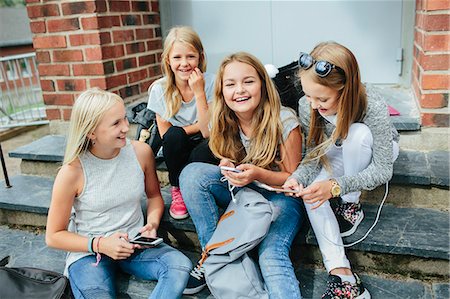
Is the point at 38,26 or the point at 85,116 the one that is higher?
the point at 38,26

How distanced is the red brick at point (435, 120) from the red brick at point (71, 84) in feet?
6.77

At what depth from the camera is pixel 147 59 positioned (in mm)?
3270

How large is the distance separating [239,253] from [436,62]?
143cm

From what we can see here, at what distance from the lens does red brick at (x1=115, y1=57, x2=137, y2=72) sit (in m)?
2.94

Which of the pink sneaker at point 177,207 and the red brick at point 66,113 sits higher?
the red brick at point 66,113

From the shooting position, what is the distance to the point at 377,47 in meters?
2.98

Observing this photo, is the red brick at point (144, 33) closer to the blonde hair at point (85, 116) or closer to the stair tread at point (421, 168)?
the stair tread at point (421, 168)

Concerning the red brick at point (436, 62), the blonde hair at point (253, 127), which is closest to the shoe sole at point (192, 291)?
the blonde hair at point (253, 127)

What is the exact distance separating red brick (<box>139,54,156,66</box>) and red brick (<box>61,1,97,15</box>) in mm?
564

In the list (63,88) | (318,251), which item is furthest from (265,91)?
(63,88)

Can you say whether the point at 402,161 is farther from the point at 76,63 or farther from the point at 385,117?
the point at 76,63

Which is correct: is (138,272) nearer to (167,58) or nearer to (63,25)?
(167,58)

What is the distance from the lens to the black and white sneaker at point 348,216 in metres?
1.90

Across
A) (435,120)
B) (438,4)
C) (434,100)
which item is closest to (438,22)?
(438,4)
